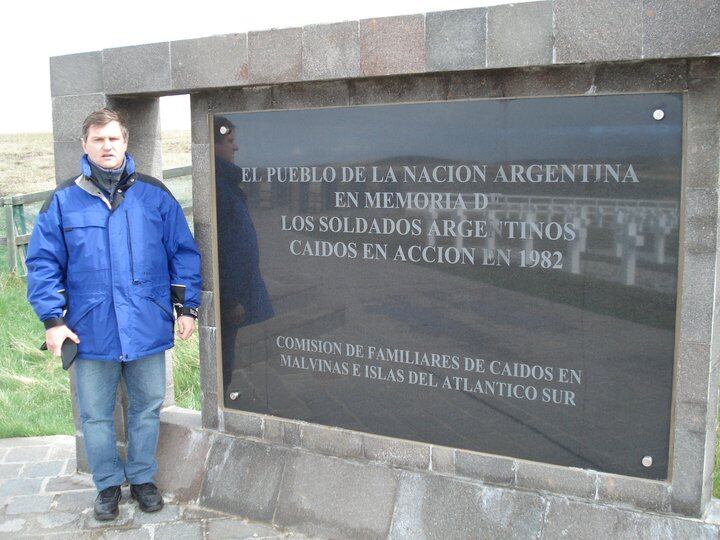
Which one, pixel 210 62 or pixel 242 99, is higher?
pixel 210 62

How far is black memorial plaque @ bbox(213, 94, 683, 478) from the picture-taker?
2965 millimetres

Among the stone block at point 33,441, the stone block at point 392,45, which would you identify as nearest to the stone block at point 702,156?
the stone block at point 392,45

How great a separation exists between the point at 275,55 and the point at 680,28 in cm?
167

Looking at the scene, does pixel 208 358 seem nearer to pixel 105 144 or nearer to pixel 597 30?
pixel 105 144

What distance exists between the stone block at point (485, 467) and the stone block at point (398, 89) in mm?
1538

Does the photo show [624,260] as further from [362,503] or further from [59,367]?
[59,367]

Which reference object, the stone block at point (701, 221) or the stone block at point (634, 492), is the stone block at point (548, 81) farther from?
the stone block at point (634, 492)

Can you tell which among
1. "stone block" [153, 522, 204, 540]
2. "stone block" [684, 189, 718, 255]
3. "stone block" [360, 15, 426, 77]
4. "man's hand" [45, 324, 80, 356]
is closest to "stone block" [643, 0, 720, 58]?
"stone block" [684, 189, 718, 255]

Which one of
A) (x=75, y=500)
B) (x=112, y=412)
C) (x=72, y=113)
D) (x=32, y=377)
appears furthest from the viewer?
(x=32, y=377)

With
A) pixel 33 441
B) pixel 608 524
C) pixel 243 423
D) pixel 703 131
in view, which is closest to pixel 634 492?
pixel 608 524

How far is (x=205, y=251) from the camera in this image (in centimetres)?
390

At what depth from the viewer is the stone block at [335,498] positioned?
3.45 metres

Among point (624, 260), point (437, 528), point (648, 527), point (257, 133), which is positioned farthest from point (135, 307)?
point (648, 527)

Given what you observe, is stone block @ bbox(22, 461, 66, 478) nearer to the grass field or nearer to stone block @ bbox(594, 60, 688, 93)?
the grass field
